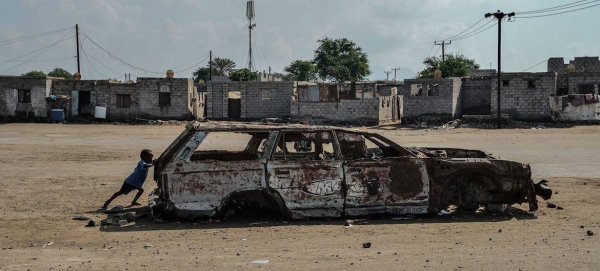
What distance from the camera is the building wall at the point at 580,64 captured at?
47.4 meters

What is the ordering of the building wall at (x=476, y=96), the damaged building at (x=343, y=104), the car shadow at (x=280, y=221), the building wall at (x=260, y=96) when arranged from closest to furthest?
the car shadow at (x=280, y=221)
the damaged building at (x=343, y=104)
the building wall at (x=476, y=96)
the building wall at (x=260, y=96)

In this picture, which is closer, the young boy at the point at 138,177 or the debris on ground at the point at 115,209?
the debris on ground at the point at 115,209

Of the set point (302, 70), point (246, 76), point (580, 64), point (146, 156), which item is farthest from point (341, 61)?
point (146, 156)

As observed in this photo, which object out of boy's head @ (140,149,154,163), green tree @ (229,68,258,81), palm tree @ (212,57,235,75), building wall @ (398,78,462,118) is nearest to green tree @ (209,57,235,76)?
palm tree @ (212,57,235,75)

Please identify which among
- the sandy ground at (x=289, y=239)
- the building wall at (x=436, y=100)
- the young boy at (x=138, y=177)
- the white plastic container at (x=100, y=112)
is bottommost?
the sandy ground at (x=289, y=239)

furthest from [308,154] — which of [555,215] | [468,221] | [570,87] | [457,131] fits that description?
[570,87]

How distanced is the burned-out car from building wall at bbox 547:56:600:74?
40.9m

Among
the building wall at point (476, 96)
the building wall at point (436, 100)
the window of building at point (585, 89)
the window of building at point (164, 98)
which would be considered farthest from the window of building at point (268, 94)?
the window of building at point (585, 89)

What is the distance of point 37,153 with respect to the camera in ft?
70.5

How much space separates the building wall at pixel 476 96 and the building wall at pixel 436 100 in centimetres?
67

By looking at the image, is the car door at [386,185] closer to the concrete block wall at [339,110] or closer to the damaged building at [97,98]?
the concrete block wall at [339,110]

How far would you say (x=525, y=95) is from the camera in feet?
126

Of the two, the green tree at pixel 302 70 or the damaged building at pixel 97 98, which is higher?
the green tree at pixel 302 70

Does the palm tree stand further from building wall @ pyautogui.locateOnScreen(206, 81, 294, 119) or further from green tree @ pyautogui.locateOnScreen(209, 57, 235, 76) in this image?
building wall @ pyautogui.locateOnScreen(206, 81, 294, 119)
